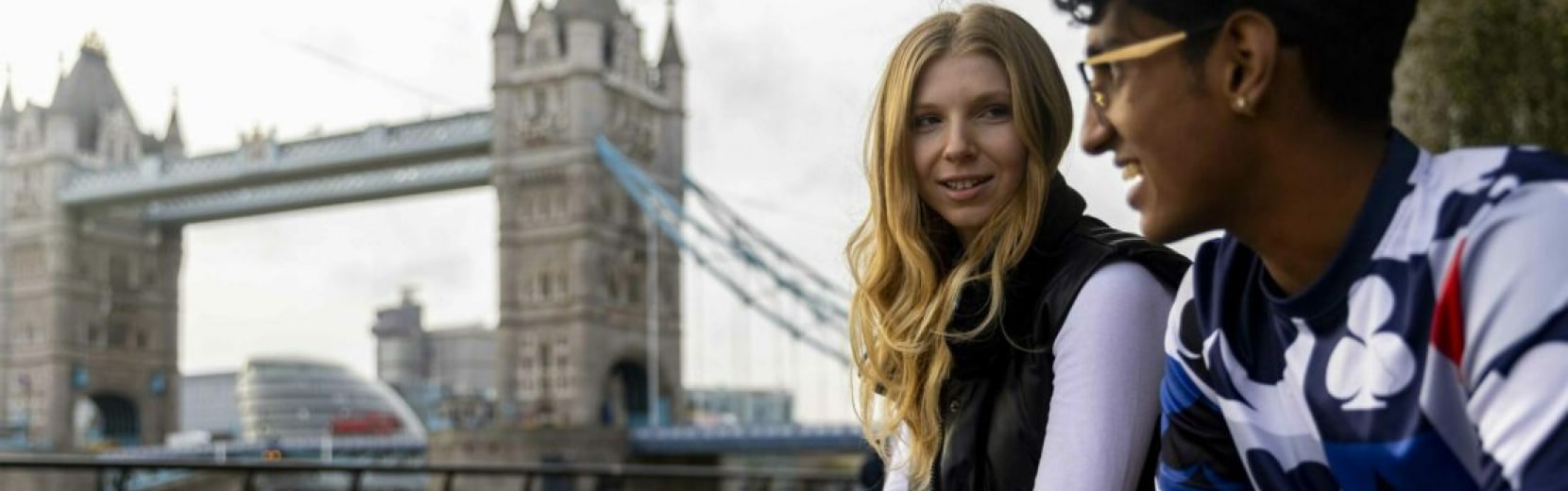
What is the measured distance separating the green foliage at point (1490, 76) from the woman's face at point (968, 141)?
6.53 metres

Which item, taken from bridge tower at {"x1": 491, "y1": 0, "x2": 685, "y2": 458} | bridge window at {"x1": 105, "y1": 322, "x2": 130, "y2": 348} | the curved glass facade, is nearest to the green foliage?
bridge tower at {"x1": 491, "y1": 0, "x2": 685, "y2": 458}

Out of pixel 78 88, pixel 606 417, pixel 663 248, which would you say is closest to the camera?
pixel 606 417

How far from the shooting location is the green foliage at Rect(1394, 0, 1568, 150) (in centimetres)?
762

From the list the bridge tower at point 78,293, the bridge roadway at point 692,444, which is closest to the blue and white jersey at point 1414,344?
the bridge roadway at point 692,444

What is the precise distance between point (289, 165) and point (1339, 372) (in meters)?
46.5

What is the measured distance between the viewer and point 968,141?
1.52 metres

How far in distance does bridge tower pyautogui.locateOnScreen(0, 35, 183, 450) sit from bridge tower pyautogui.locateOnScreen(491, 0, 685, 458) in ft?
46.4

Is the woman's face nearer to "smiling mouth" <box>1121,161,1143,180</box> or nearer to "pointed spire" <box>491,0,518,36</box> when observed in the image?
"smiling mouth" <box>1121,161,1143,180</box>

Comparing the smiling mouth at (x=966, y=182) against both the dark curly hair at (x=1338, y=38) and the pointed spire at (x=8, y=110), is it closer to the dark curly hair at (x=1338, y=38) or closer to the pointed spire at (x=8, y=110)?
the dark curly hair at (x=1338, y=38)

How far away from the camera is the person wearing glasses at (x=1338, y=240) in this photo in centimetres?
75

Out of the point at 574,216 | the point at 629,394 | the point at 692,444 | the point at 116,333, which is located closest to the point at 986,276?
the point at 692,444

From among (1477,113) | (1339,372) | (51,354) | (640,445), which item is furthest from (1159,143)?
(51,354)

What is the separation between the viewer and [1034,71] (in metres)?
1.55

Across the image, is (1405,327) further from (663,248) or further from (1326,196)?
(663,248)
